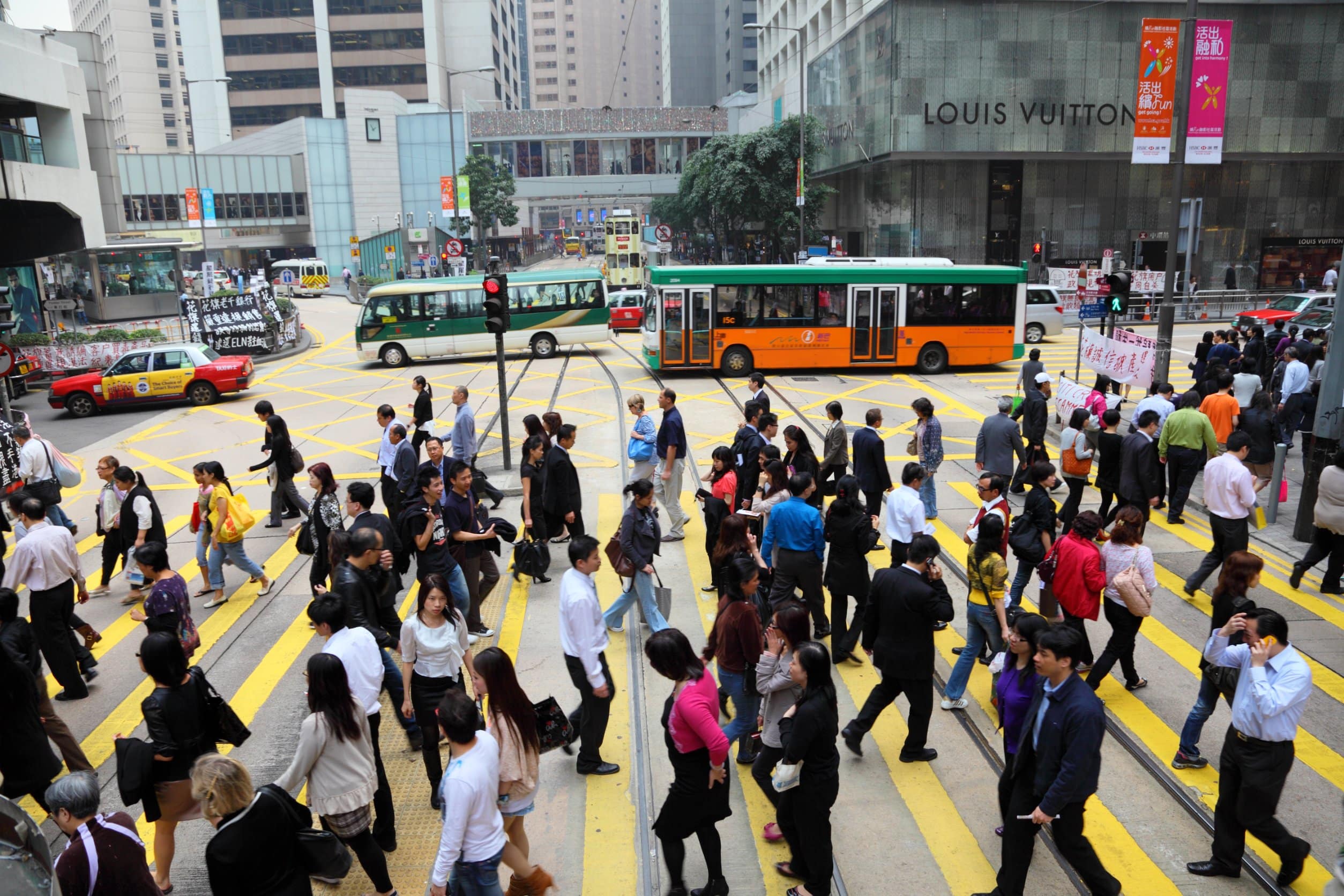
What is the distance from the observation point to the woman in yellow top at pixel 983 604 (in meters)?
6.88

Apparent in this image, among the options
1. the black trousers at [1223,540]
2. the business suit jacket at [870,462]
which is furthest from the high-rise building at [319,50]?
the black trousers at [1223,540]

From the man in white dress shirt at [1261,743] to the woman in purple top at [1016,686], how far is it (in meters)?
1.08

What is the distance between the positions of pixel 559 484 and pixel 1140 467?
20.6 feet

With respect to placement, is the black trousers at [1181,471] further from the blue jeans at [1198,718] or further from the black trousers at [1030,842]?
the black trousers at [1030,842]

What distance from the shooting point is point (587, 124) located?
88.6 meters

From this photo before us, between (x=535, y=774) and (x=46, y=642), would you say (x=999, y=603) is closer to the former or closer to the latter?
(x=535, y=774)

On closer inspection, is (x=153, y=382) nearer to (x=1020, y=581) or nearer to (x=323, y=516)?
(x=323, y=516)

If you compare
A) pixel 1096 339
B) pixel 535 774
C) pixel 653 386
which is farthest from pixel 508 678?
pixel 653 386

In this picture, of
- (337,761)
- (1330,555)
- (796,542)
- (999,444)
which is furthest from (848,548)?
(1330,555)

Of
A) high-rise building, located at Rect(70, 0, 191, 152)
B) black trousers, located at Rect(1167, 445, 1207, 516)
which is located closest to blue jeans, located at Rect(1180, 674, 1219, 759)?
black trousers, located at Rect(1167, 445, 1207, 516)

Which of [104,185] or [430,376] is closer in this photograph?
[430,376]

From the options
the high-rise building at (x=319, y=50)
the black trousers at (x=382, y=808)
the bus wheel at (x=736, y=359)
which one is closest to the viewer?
the black trousers at (x=382, y=808)

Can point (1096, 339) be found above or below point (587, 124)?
below

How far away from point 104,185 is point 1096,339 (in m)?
39.4
